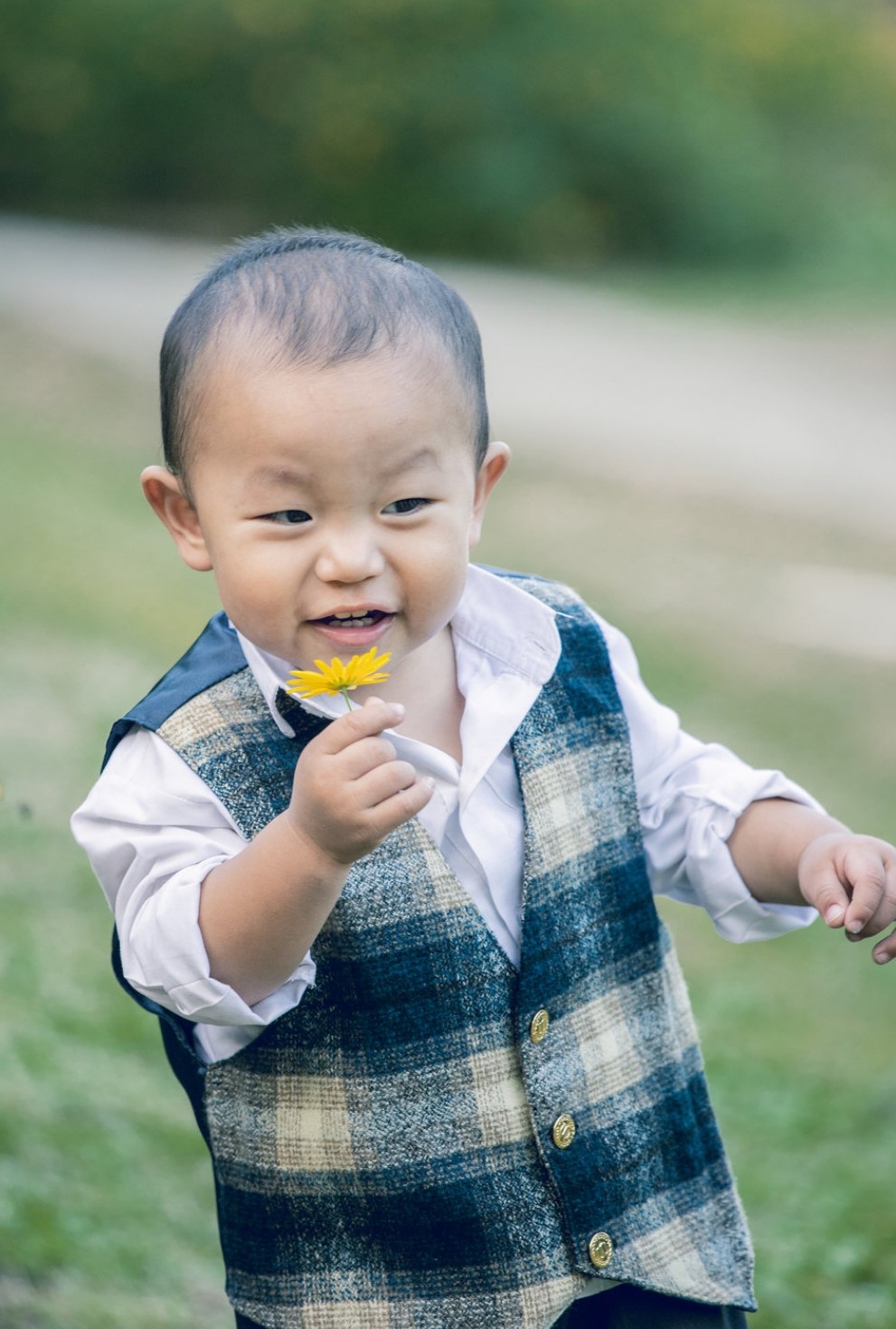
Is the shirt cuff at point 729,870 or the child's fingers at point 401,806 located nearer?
the child's fingers at point 401,806

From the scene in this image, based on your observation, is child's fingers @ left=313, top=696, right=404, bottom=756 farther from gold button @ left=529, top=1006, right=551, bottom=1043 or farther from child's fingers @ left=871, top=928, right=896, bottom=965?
child's fingers @ left=871, top=928, right=896, bottom=965

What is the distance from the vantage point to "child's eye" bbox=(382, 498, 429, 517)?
1304 mm

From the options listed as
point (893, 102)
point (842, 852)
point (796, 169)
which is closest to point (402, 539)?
point (842, 852)

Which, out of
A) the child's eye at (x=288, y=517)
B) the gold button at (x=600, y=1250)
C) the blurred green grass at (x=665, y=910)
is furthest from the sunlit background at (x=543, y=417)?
the child's eye at (x=288, y=517)

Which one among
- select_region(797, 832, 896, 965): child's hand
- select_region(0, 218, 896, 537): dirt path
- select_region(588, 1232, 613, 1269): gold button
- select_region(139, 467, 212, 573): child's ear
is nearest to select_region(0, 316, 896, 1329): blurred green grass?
select_region(0, 218, 896, 537): dirt path

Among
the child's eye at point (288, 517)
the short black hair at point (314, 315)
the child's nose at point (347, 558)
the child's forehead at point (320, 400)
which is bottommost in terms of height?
the child's nose at point (347, 558)

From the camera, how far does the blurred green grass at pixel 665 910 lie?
2314 mm

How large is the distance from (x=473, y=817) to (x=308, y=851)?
0.81 feet

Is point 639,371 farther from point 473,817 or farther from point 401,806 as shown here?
point 401,806

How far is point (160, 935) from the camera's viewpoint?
126 cm

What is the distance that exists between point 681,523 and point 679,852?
4734 mm

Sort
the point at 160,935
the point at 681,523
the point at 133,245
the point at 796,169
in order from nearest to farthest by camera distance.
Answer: the point at 160,935, the point at 681,523, the point at 133,245, the point at 796,169

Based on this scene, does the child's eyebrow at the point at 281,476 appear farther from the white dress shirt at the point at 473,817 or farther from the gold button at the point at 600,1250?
the gold button at the point at 600,1250

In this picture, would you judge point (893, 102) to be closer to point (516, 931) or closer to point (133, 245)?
point (133, 245)
